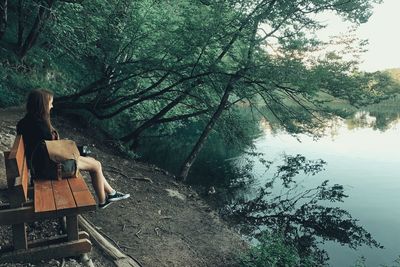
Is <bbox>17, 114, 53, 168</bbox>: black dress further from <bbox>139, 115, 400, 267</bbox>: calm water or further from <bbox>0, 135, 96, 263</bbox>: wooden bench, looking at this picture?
<bbox>139, 115, 400, 267</bbox>: calm water

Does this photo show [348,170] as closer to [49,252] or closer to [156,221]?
A: [156,221]

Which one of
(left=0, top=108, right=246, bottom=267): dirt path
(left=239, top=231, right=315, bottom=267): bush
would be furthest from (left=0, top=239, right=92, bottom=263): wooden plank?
(left=239, top=231, right=315, bottom=267): bush

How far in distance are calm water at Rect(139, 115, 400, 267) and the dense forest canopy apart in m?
2.33

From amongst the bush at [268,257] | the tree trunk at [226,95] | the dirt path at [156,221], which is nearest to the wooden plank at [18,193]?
the dirt path at [156,221]

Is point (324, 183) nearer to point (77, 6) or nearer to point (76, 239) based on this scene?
point (77, 6)

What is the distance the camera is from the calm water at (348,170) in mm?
10883

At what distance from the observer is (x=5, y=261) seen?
3.66 meters

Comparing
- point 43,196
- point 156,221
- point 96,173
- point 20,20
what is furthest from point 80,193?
point 20,20

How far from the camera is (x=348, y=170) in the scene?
62.5 feet

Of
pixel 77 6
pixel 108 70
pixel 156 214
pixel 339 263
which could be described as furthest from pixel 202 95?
pixel 339 263

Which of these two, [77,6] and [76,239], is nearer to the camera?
[76,239]

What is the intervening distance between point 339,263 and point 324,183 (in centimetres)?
686

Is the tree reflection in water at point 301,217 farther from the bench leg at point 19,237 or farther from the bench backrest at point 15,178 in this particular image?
the bench backrest at point 15,178

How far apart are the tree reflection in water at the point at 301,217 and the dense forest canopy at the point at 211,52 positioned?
8.78 feet
